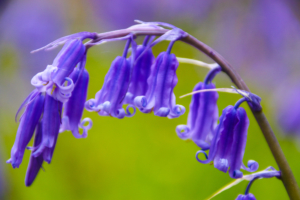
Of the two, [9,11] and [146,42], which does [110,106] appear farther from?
[9,11]

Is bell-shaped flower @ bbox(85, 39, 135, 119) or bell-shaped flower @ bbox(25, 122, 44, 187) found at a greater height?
bell-shaped flower @ bbox(85, 39, 135, 119)

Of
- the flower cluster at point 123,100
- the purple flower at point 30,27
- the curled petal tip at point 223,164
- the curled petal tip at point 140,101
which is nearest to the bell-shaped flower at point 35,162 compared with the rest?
the flower cluster at point 123,100

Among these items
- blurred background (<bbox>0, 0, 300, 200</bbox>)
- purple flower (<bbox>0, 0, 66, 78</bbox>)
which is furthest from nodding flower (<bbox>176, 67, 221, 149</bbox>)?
purple flower (<bbox>0, 0, 66, 78</bbox>)

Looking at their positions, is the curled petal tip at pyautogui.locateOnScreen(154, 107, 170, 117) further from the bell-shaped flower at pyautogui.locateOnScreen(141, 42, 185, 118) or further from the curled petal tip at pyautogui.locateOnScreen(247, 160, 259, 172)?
the curled petal tip at pyautogui.locateOnScreen(247, 160, 259, 172)

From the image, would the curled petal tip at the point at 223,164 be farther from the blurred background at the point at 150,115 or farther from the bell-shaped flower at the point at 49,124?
the blurred background at the point at 150,115

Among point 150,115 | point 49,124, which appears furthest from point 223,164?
point 150,115

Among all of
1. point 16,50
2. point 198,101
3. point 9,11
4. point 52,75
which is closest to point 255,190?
point 198,101
